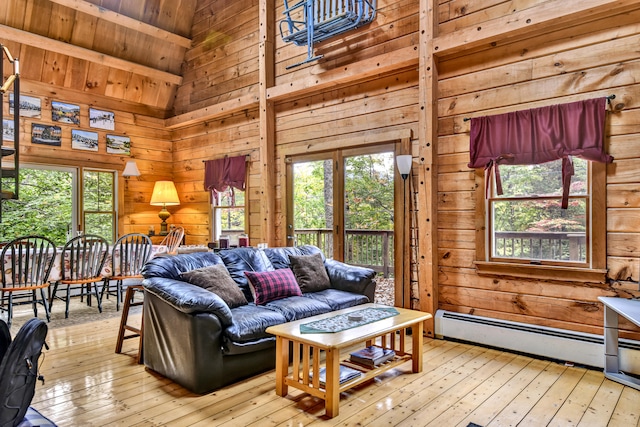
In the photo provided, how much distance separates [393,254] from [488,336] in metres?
1.25

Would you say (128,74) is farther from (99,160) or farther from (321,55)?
(321,55)

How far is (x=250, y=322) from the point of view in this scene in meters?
2.90

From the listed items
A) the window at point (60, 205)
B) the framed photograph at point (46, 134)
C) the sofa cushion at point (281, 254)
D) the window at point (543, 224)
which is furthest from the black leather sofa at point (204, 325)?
the framed photograph at point (46, 134)

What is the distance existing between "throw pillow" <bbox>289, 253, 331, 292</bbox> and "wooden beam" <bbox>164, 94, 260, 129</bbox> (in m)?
2.79

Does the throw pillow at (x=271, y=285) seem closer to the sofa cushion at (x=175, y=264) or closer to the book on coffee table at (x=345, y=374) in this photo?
the sofa cushion at (x=175, y=264)

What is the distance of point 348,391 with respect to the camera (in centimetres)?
274

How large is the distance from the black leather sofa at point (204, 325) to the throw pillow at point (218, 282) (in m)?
0.06

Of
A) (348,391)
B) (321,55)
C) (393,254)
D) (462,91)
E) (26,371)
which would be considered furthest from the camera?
(321,55)

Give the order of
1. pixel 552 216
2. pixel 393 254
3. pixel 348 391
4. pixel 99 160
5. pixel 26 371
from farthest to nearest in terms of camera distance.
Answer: pixel 99 160 → pixel 393 254 → pixel 552 216 → pixel 348 391 → pixel 26 371

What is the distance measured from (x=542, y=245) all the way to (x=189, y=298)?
296 centimetres

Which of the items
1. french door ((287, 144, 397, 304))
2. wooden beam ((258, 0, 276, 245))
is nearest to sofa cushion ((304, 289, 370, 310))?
french door ((287, 144, 397, 304))

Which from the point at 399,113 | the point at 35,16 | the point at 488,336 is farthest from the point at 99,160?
the point at 488,336

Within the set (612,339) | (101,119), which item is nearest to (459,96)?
Answer: (612,339)

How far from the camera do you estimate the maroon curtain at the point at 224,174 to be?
245 inches
